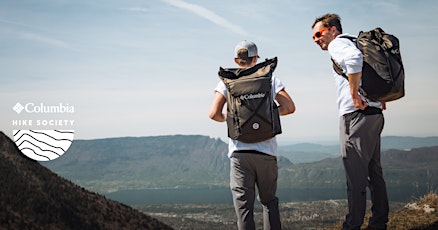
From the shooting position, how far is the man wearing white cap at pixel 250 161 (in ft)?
18.7

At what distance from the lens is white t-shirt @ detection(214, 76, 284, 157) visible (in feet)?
18.8

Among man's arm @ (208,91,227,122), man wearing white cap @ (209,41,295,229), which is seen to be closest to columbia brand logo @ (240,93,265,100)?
man wearing white cap @ (209,41,295,229)

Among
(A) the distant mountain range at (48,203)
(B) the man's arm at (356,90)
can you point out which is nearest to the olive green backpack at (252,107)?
(B) the man's arm at (356,90)

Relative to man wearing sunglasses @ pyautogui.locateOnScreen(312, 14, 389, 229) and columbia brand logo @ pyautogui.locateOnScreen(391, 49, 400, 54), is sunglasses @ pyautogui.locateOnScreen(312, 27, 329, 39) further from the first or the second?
columbia brand logo @ pyautogui.locateOnScreen(391, 49, 400, 54)

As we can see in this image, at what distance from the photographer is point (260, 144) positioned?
5.75 metres

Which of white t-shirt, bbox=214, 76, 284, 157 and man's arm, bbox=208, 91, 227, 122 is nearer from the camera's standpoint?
white t-shirt, bbox=214, 76, 284, 157

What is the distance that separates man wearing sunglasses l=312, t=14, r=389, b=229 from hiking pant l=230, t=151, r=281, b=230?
1120 millimetres

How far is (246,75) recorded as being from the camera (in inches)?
228

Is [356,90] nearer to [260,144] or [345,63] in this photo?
[345,63]

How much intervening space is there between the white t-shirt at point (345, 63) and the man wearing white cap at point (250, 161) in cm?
77

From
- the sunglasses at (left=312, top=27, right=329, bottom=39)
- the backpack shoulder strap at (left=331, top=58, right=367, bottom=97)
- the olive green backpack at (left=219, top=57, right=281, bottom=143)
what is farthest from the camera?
the sunglasses at (left=312, top=27, right=329, bottom=39)

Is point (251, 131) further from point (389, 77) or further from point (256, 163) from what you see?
point (389, 77)

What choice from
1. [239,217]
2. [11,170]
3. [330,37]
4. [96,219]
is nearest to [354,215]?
[239,217]

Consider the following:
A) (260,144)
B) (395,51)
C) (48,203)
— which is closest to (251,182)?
(260,144)
